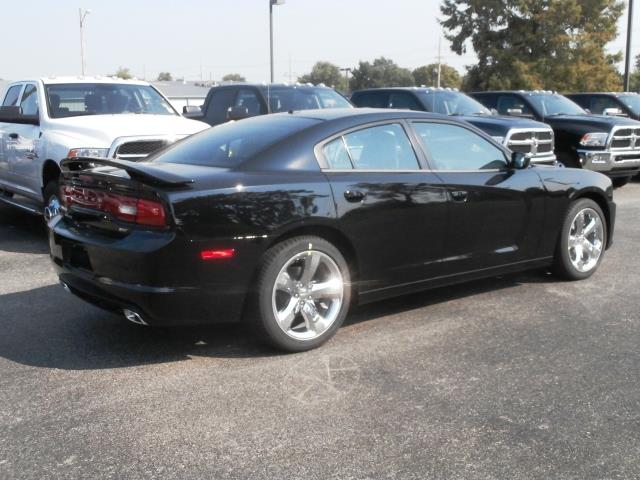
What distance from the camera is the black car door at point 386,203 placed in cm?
479

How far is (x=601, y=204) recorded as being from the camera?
21.6ft

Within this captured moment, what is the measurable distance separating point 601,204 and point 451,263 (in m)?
2.07

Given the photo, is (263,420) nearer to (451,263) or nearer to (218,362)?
(218,362)

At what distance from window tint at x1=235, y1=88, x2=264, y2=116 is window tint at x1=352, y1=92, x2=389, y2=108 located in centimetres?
280

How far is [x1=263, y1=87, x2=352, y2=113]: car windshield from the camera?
11102 mm

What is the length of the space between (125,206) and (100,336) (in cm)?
111

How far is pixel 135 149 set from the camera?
7.60 m

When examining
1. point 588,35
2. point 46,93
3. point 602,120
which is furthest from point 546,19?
point 46,93

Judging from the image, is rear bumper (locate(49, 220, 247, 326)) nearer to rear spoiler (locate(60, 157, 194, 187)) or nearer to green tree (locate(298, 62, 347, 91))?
rear spoiler (locate(60, 157, 194, 187))

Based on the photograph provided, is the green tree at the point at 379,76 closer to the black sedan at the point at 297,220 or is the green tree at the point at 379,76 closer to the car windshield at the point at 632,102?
the car windshield at the point at 632,102

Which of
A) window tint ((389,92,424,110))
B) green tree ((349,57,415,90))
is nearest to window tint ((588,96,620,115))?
window tint ((389,92,424,110))

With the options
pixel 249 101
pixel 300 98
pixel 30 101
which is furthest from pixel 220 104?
pixel 30 101

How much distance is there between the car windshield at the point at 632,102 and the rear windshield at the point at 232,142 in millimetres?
13374

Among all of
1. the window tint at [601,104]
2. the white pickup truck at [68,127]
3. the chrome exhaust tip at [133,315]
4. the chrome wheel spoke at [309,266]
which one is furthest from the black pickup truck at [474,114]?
the chrome exhaust tip at [133,315]
